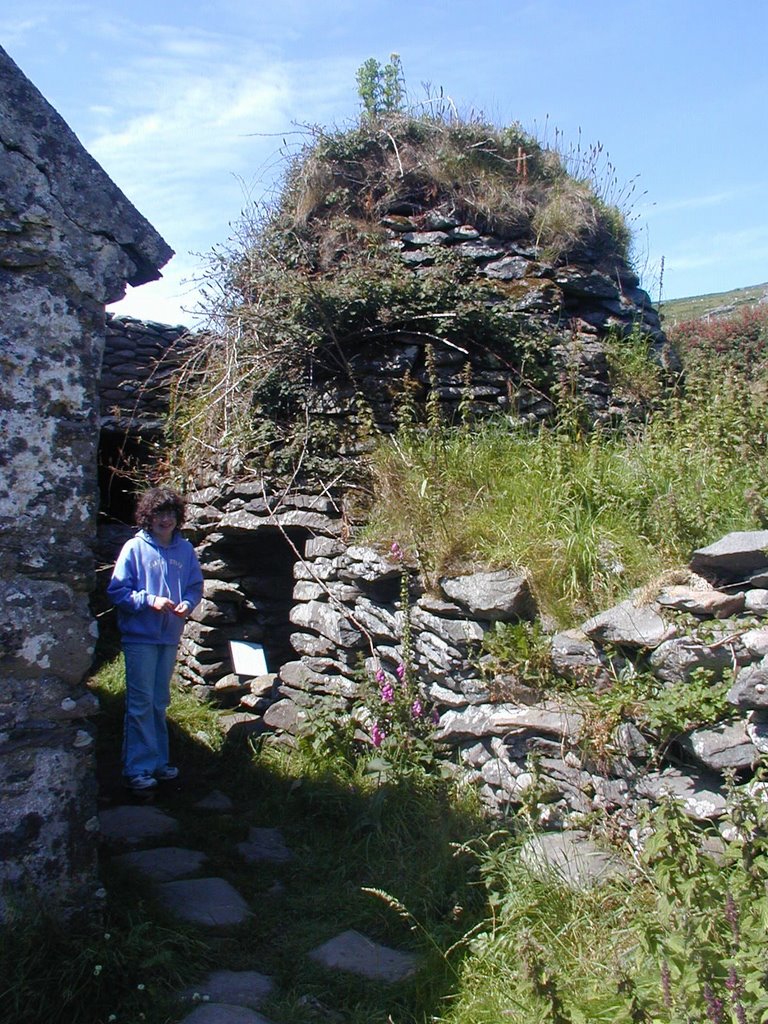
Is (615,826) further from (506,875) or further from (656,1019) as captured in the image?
(656,1019)

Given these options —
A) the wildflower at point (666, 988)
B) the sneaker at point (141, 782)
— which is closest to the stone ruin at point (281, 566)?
the sneaker at point (141, 782)

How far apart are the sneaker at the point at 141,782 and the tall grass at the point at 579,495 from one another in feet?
6.30

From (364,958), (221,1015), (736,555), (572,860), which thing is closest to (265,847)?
(364,958)

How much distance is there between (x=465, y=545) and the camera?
16.3ft

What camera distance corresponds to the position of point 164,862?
4.17 meters

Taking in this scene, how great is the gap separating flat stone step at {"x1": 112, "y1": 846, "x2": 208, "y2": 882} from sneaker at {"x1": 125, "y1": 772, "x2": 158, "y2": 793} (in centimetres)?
63

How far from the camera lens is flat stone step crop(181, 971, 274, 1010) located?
3.11 m

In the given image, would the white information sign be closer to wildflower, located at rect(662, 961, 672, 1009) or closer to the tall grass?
the tall grass

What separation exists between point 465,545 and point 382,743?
46.0 inches

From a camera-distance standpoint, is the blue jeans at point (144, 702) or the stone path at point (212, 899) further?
the blue jeans at point (144, 702)

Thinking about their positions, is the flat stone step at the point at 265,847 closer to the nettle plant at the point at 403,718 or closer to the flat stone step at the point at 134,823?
the flat stone step at the point at 134,823

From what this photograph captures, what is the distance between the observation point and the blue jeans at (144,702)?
497 cm

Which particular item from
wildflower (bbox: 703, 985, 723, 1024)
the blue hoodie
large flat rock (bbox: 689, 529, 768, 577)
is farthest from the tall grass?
wildflower (bbox: 703, 985, 723, 1024)

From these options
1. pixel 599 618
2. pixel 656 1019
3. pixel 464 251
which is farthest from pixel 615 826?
pixel 464 251
